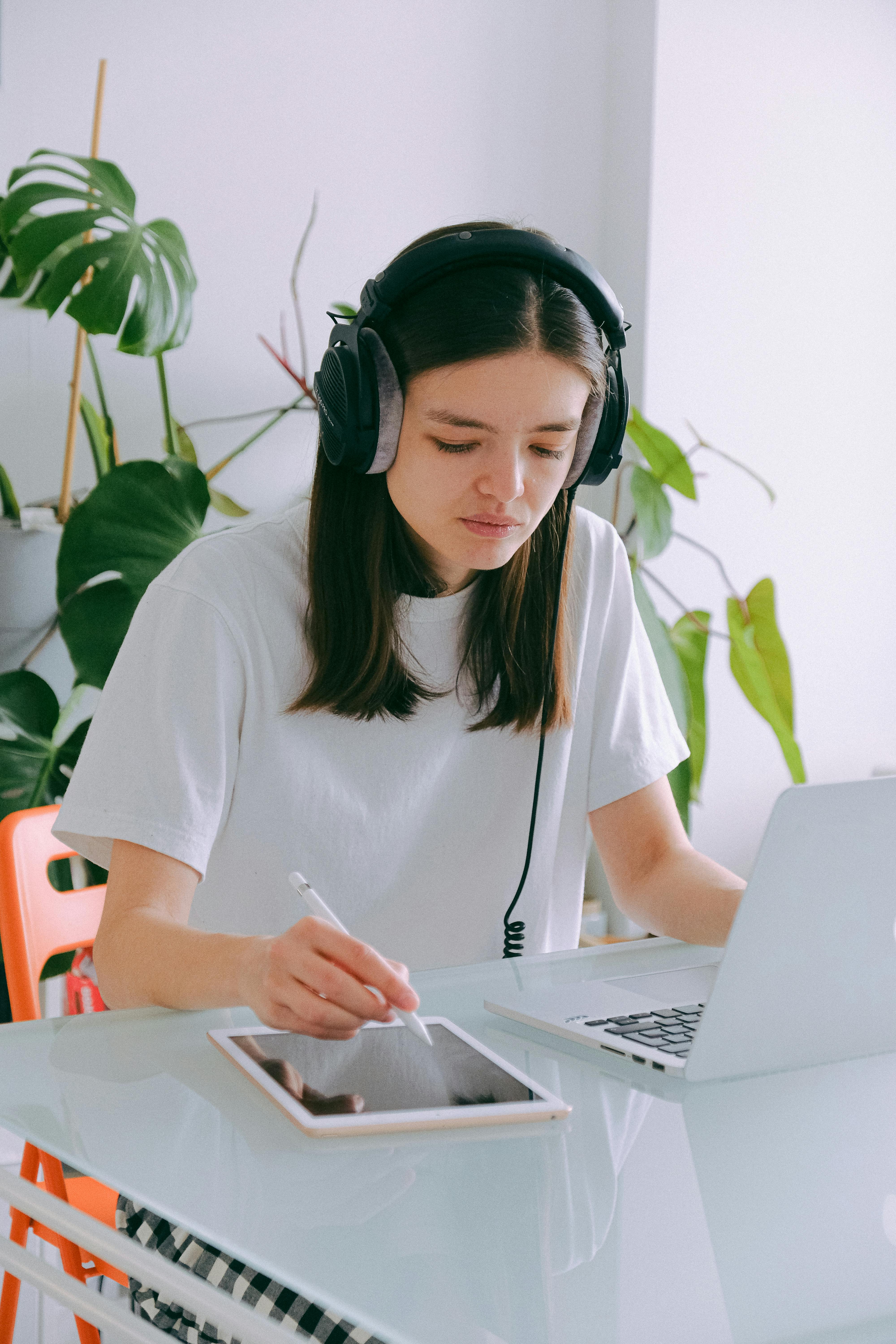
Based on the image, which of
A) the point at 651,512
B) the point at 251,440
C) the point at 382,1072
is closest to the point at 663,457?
the point at 651,512

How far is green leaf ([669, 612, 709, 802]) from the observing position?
6.98 feet

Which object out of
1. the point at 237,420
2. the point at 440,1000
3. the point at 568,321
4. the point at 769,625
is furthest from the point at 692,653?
the point at 440,1000

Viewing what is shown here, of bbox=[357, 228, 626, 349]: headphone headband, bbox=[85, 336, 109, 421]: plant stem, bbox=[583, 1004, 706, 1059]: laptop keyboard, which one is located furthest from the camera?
bbox=[85, 336, 109, 421]: plant stem

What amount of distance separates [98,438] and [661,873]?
110 centimetres

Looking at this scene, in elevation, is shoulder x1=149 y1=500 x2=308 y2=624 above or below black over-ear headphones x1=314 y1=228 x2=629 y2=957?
below

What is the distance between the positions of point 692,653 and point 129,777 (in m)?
1.33

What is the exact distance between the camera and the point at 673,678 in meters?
2.05

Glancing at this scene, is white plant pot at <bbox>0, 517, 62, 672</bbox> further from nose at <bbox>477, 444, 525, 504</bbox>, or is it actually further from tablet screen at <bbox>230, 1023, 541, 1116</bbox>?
tablet screen at <bbox>230, 1023, 541, 1116</bbox>

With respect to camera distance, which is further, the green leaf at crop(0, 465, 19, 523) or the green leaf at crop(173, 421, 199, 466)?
the green leaf at crop(173, 421, 199, 466)

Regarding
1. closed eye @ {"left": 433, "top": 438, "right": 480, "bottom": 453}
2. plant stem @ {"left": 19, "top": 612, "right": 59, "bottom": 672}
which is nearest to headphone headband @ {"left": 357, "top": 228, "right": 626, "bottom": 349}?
closed eye @ {"left": 433, "top": 438, "right": 480, "bottom": 453}

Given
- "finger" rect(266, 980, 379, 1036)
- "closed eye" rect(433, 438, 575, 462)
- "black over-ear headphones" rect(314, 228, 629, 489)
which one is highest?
"black over-ear headphones" rect(314, 228, 629, 489)

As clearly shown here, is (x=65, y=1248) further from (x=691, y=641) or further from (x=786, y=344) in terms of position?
(x=786, y=344)

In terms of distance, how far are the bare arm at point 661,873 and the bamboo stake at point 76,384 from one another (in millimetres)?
949

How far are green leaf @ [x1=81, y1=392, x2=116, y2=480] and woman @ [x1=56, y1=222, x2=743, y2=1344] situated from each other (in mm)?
731
